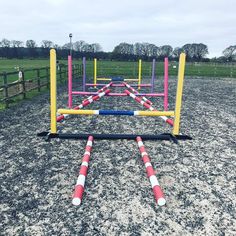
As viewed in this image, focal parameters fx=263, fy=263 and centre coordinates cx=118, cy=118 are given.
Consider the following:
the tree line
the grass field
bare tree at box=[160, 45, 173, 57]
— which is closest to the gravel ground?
the grass field

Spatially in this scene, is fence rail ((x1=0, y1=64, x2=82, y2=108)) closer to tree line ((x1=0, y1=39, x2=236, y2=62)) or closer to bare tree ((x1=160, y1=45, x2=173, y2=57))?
tree line ((x1=0, y1=39, x2=236, y2=62))

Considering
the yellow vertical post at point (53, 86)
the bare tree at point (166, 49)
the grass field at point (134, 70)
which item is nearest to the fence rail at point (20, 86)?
the yellow vertical post at point (53, 86)

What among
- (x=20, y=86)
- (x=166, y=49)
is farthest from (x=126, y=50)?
(x=20, y=86)

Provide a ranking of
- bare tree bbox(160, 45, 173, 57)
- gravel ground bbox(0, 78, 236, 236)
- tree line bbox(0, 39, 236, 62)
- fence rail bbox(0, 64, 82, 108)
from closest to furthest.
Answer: gravel ground bbox(0, 78, 236, 236) < fence rail bbox(0, 64, 82, 108) < tree line bbox(0, 39, 236, 62) < bare tree bbox(160, 45, 173, 57)

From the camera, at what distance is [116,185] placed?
3688mm

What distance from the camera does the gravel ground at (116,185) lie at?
2.85 m

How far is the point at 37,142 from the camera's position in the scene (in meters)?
5.34

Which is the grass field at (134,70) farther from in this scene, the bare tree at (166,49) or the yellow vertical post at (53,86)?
the bare tree at (166,49)

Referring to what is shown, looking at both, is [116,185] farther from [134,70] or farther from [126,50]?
[126,50]

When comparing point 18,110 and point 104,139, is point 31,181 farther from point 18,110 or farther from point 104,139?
point 18,110

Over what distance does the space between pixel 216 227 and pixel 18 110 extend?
24.1 ft

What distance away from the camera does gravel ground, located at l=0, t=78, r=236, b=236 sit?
2.85 meters

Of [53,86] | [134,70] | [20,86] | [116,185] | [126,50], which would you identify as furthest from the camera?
[126,50]

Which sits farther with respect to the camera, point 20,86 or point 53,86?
point 20,86
